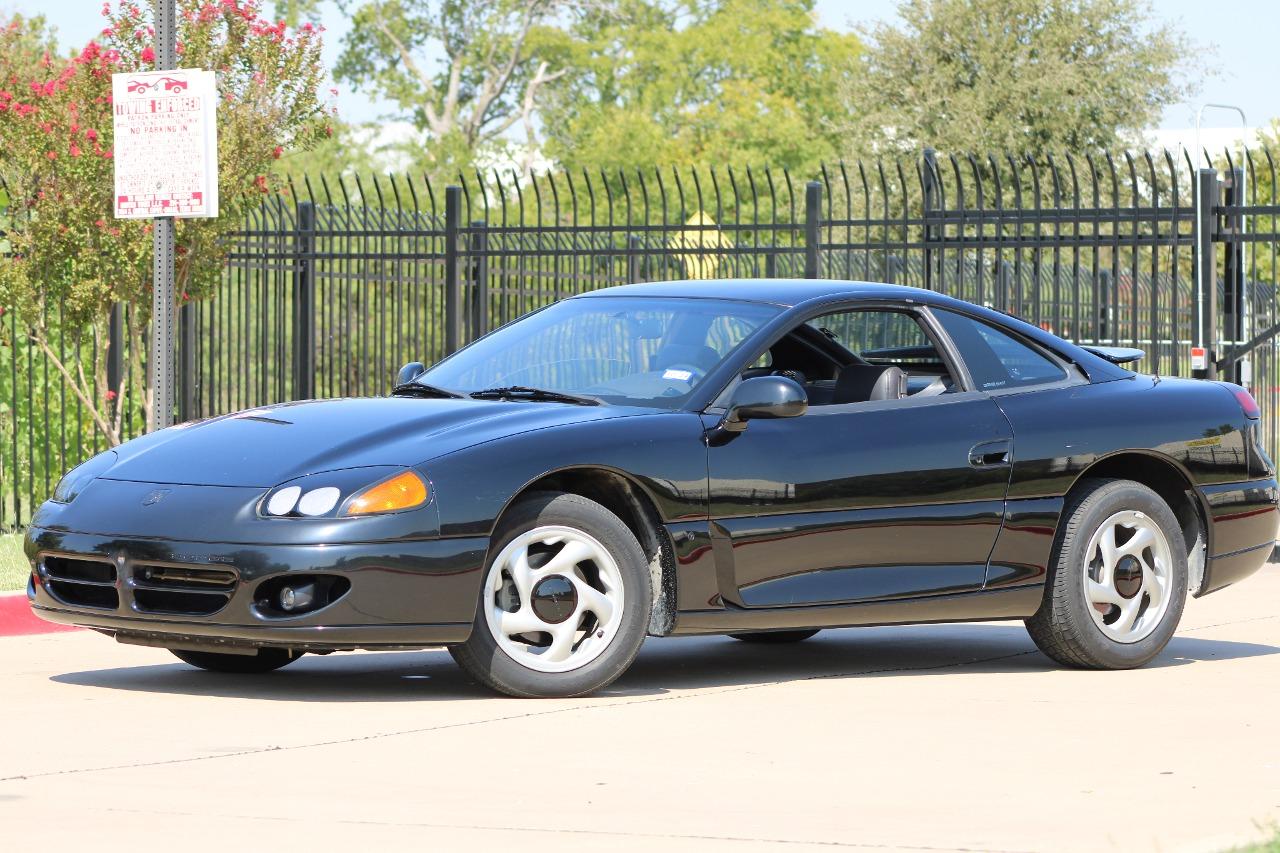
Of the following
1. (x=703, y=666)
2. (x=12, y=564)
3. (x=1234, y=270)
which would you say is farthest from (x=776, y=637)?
(x=1234, y=270)

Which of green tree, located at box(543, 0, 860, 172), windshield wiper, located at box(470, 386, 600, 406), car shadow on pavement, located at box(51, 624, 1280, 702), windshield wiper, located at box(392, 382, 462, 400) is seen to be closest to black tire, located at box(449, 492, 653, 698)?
car shadow on pavement, located at box(51, 624, 1280, 702)

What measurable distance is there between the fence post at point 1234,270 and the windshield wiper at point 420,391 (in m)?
6.81

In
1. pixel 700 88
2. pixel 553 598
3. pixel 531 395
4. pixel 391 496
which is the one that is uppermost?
pixel 700 88

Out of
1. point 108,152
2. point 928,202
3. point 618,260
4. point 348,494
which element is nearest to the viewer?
point 348,494

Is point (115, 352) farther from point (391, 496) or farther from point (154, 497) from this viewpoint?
point (391, 496)

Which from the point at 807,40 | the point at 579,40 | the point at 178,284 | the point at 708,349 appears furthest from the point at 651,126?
the point at 708,349

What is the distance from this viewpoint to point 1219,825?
17.6ft

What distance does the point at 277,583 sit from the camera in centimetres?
698

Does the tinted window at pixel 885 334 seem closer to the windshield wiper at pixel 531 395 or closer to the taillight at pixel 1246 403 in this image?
the windshield wiper at pixel 531 395

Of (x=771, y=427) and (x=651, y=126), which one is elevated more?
(x=651, y=126)

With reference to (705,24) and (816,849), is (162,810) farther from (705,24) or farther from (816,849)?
(705,24)

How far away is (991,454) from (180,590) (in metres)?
3.01

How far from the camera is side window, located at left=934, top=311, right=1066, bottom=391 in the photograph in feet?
27.6

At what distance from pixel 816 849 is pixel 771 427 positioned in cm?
288
